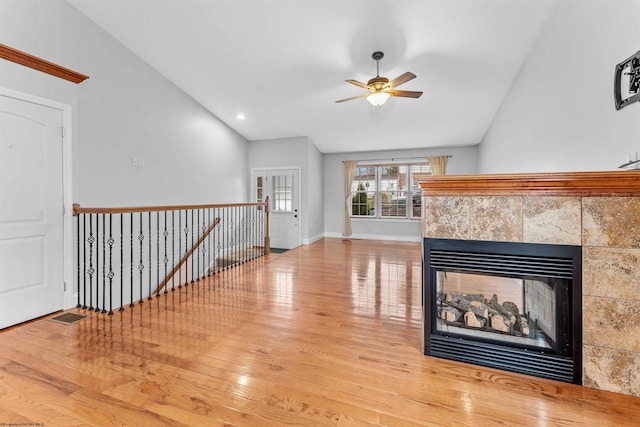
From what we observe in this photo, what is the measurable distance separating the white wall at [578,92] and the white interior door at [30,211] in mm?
4819

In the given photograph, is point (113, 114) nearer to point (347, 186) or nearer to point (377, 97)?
point (377, 97)

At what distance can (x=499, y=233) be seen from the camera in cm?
178

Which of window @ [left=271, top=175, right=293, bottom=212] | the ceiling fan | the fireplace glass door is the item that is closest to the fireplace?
the fireplace glass door

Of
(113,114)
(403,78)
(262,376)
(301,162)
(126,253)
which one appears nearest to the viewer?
(262,376)

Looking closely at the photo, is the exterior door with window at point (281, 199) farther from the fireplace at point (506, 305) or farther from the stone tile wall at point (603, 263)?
the stone tile wall at point (603, 263)

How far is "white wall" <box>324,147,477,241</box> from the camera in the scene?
718cm

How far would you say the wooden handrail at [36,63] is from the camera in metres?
2.52

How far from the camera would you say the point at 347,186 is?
26.2 ft

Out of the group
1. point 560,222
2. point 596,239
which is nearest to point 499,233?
point 560,222

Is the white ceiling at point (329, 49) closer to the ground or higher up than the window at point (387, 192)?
higher up

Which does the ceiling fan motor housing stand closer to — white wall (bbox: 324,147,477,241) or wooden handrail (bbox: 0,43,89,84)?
wooden handrail (bbox: 0,43,89,84)

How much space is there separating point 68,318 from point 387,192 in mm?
6936

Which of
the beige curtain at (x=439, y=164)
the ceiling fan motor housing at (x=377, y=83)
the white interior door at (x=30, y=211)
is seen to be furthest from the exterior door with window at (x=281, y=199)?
the white interior door at (x=30, y=211)

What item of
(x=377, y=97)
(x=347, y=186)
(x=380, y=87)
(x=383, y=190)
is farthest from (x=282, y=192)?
(x=380, y=87)
